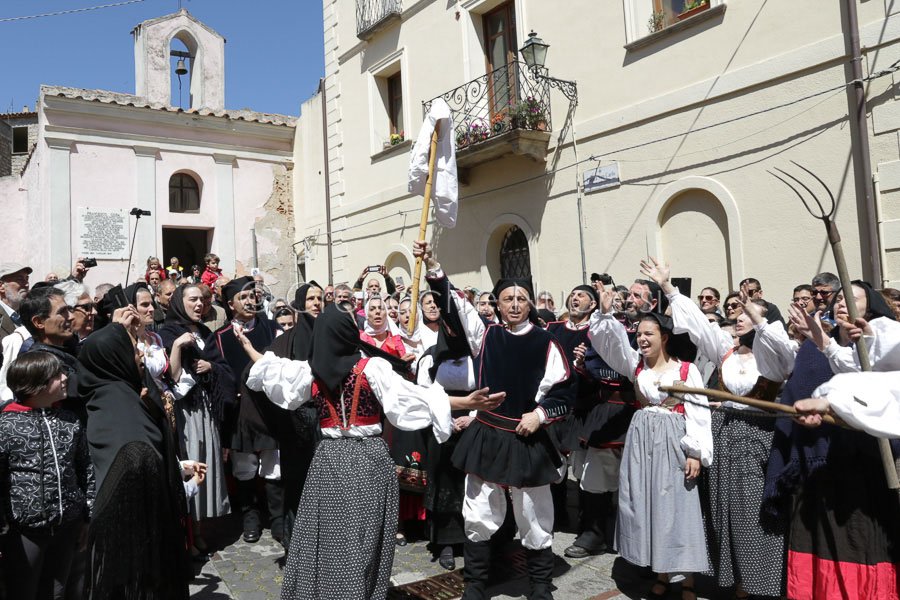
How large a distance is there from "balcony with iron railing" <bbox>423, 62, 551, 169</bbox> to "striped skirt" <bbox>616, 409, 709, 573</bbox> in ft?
22.5

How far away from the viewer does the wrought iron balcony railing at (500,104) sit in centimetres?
1036

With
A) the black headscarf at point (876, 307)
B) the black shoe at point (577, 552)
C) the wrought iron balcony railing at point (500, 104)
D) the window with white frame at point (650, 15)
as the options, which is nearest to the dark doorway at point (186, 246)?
the wrought iron balcony railing at point (500, 104)

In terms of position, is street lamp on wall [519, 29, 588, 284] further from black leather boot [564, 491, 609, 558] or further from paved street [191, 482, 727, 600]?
paved street [191, 482, 727, 600]

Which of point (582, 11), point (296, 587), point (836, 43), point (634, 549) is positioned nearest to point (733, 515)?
point (634, 549)

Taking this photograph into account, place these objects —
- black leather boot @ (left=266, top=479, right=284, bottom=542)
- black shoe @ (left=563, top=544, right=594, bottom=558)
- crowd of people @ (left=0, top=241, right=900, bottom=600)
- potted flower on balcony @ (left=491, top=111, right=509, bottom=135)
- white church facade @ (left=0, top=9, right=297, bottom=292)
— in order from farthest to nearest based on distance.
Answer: white church facade @ (left=0, top=9, right=297, bottom=292)
potted flower on balcony @ (left=491, top=111, right=509, bottom=135)
black leather boot @ (left=266, top=479, right=284, bottom=542)
black shoe @ (left=563, top=544, right=594, bottom=558)
crowd of people @ (left=0, top=241, right=900, bottom=600)

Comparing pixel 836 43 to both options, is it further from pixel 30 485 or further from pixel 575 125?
pixel 30 485

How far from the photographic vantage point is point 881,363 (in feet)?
10.6

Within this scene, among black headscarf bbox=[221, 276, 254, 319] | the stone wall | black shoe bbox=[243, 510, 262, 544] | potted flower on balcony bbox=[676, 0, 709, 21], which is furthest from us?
the stone wall

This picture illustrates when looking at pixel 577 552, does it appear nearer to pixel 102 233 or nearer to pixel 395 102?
pixel 395 102

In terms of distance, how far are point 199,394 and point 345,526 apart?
2170 mm

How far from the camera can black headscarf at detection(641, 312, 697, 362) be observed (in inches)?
169

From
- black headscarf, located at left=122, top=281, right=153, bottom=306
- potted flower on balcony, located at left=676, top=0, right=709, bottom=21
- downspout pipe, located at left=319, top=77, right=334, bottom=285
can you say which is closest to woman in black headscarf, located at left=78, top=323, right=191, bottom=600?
black headscarf, located at left=122, top=281, right=153, bottom=306

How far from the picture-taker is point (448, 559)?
15.8 ft

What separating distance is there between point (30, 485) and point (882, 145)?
7704mm
